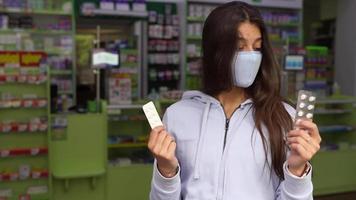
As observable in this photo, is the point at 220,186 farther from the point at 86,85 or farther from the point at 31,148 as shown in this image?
the point at 86,85

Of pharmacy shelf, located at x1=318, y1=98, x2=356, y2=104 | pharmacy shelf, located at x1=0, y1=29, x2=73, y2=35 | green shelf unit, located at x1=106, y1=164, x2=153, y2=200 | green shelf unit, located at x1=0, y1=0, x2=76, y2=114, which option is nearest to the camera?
green shelf unit, located at x1=106, y1=164, x2=153, y2=200

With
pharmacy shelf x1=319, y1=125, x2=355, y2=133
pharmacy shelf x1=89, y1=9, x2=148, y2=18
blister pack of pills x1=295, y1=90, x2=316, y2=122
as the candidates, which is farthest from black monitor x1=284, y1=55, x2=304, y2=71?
blister pack of pills x1=295, y1=90, x2=316, y2=122

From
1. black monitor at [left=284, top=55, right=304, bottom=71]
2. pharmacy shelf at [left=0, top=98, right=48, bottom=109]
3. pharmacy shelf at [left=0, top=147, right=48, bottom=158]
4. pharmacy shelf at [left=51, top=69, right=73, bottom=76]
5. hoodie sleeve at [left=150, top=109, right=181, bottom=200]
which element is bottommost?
pharmacy shelf at [left=0, top=147, right=48, bottom=158]

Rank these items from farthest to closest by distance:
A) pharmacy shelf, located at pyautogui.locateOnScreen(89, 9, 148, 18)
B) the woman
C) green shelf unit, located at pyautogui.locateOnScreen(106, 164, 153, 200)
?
pharmacy shelf, located at pyautogui.locateOnScreen(89, 9, 148, 18) < green shelf unit, located at pyautogui.locateOnScreen(106, 164, 153, 200) < the woman

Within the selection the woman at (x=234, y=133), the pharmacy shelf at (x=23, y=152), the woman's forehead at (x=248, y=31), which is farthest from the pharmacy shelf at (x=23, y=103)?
the woman's forehead at (x=248, y=31)

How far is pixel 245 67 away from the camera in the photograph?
132 cm

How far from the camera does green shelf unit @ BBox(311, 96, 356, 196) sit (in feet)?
17.0

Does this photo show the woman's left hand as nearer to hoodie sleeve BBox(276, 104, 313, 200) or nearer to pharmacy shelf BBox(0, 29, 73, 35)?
hoodie sleeve BBox(276, 104, 313, 200)

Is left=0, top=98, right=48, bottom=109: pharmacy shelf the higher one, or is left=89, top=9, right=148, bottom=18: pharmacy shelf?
left=89, top=9, right=148, bottom=18: pharmacy shelf

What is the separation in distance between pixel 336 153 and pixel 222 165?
439cm

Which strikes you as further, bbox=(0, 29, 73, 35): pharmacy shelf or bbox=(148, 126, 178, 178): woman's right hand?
bbox=(0, 29, 73, 35): pharmacy shelf

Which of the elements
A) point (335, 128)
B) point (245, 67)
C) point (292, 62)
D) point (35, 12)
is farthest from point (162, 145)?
point (35, 12)

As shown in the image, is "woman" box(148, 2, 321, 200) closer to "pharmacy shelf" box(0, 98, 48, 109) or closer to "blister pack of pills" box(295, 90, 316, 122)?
"blister pack of pills" box(295, 90, 316, 122)

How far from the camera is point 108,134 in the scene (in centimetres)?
458
